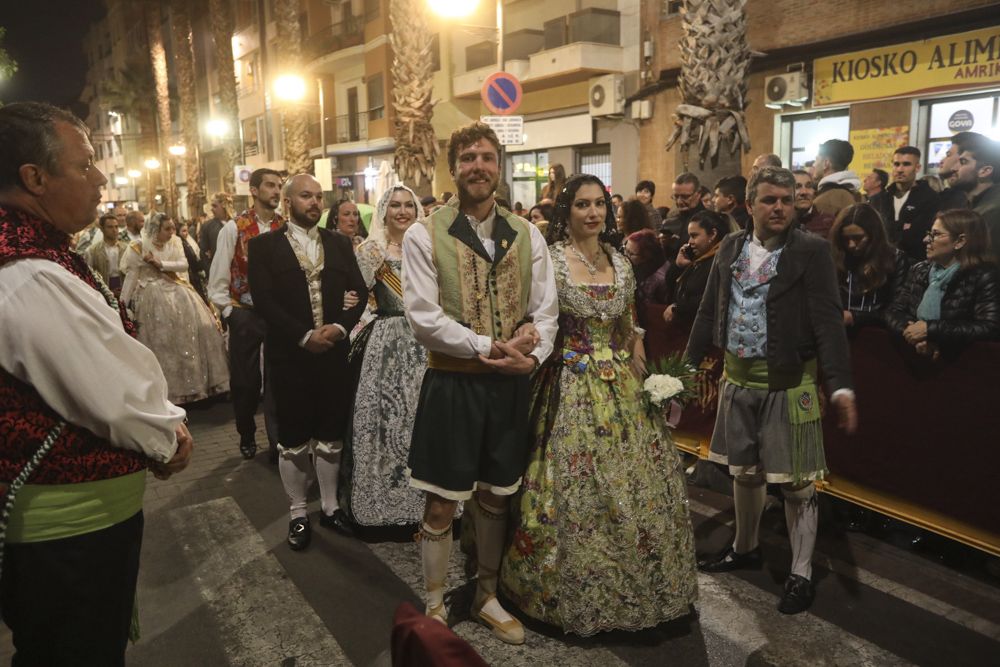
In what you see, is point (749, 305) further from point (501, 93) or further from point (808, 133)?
point (808, 133)

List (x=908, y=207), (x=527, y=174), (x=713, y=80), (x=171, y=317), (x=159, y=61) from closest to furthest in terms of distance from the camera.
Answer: (x=908, y=207)
(x=171, y=317)
(x=713, y=80)
(x=527, y=174)
(x=159, y=61)

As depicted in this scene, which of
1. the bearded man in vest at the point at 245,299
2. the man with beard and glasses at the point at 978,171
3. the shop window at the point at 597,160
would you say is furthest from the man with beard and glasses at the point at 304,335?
the shop window at the point at 597,160

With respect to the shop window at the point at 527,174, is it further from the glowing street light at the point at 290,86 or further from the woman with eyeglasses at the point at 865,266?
the woman with eyeglasses at the point at 865,266

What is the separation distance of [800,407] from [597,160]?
59.3 ft

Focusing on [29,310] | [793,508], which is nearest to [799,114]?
[793,508]

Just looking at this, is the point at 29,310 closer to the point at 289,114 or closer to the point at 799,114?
the point at 799,114

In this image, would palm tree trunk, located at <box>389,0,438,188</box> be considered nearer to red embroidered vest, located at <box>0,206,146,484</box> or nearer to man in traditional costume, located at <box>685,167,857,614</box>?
man in traditional costume, located at <box>685,167,857,614</box>

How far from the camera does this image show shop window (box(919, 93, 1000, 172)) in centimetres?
1202

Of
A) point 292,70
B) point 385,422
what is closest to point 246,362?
point 385,422

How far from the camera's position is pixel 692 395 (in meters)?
4.02

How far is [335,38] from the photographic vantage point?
32219 mm

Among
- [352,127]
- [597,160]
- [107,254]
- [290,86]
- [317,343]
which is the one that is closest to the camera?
[317,343]

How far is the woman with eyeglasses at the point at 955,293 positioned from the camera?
425cm

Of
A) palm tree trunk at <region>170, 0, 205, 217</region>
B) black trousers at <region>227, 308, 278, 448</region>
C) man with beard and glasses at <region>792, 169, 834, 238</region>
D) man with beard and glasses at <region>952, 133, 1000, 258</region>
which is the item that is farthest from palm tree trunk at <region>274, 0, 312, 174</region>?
man with beard and glasses at <region>952, 133, 1000, 258</region>
